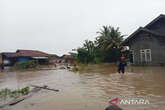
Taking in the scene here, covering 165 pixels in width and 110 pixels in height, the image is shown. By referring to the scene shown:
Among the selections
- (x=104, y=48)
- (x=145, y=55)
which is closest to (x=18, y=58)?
(x=104, y=48)

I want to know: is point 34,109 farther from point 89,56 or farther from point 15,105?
point 89,56

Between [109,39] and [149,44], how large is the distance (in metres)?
9.80

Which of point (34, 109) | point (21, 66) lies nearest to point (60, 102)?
point (34, 109)

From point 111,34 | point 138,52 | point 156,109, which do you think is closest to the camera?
point 156,109

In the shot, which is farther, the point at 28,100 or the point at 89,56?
the point at 89,56

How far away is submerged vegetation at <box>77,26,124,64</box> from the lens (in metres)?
24.5

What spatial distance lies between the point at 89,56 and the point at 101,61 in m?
3.75

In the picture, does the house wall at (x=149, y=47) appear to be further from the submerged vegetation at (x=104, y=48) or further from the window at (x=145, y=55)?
the submerged vegetation at (x=104, y=48)

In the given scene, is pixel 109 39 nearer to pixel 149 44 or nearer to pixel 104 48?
pixel 104 48

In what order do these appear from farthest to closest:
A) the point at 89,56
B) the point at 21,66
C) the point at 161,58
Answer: the point at 89,56 < the point at 21,66 < the point at 161,58

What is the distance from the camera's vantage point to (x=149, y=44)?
608 inches

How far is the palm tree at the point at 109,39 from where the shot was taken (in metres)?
24.2

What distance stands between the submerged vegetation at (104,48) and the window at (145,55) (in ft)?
21.3

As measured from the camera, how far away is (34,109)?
4.16 meters
